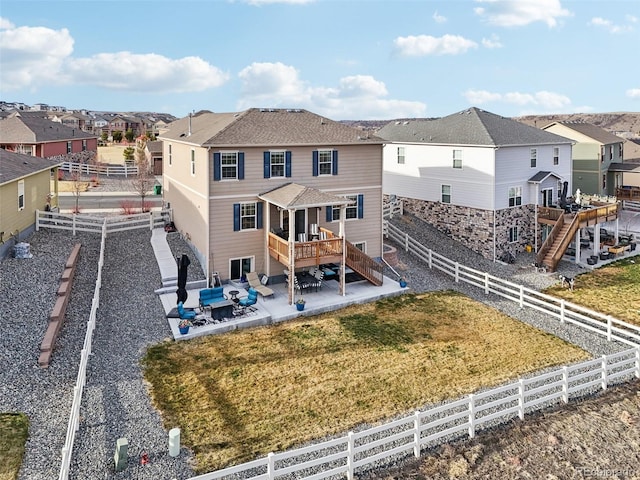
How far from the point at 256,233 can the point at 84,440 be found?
40.2 ft

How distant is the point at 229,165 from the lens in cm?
2089

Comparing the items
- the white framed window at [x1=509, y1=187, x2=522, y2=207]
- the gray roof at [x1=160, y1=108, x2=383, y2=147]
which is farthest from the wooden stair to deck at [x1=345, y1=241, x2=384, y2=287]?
the white framed window at [x1=509, y1=187, x2=522, y2=207]

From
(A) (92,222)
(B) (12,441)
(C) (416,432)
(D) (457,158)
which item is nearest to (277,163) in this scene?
(A) (92,222)

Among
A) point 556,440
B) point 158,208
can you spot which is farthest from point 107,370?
point 158,208

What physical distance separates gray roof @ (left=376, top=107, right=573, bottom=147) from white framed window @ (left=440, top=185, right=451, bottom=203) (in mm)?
2642

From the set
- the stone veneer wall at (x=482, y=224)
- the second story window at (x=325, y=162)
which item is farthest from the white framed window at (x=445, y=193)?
the second story window at (x=325, y=162)

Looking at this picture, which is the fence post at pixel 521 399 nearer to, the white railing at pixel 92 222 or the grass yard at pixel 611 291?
the grass yard at pixel 611 291

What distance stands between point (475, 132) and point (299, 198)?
14.2m

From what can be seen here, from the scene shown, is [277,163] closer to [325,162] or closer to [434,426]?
[325,162]

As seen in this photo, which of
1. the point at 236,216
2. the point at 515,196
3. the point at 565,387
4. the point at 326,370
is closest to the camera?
the point at 565,387

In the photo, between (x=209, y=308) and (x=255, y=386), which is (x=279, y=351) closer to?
(x=255, y=386)

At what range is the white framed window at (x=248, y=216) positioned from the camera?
70.2 ft

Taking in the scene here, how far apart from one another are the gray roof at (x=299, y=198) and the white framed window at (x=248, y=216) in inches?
26.9

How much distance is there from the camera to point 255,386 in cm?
1357
